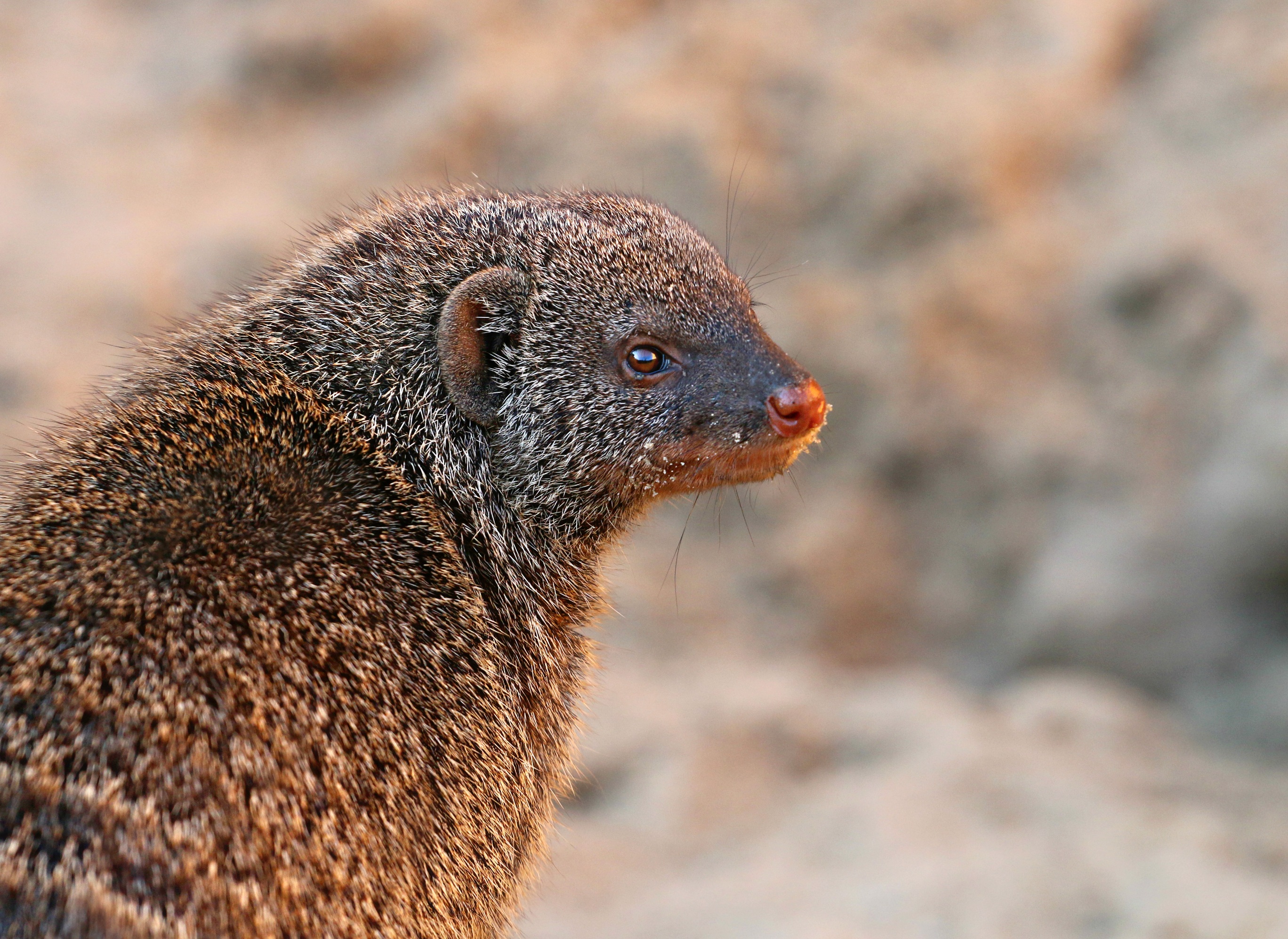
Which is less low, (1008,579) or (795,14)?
(795,14)

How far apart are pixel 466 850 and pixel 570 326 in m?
0.93

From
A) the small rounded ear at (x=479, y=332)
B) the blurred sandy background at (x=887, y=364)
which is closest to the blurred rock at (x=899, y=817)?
the blurred sandy background at (x=887, y=364)

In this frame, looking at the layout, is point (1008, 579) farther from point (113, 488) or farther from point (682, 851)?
point (113, 488)

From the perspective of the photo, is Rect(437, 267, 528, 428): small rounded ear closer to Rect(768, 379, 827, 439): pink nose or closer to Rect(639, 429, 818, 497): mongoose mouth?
Rect(639, 429, 818, 497): mongoose mouth

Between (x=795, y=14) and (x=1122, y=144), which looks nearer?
(x=1122, y=144)

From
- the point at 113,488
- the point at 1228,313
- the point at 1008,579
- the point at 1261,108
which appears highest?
the point at 1261,108

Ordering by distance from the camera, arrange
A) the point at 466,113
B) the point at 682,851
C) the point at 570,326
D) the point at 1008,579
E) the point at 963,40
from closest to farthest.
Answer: the point at 570,326, the point at 682,851, the point at 1008,579, the point at 963,40, the point at 466,113

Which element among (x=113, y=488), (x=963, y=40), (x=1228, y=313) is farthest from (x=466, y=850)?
(x=963, y=40)

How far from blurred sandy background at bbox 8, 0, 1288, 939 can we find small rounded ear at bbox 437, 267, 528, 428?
4.06 feet

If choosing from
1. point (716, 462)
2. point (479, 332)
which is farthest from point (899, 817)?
point (479, 332)

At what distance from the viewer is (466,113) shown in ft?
17.0

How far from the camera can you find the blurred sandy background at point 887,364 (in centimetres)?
346

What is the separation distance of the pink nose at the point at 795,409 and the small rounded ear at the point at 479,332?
1.61 feet

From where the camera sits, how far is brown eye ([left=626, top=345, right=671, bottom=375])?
2.29 metres
